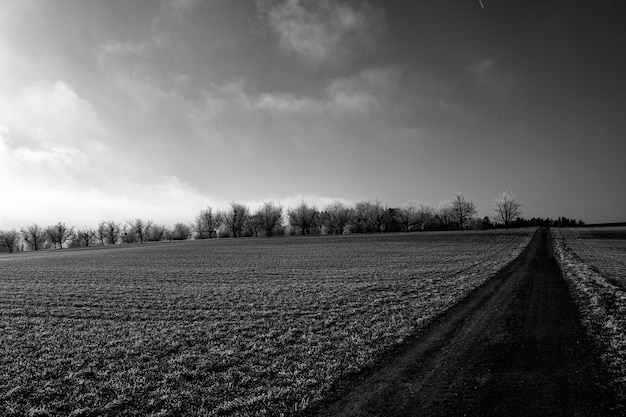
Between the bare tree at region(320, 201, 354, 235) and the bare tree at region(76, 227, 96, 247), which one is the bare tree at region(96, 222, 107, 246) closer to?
the bare tree at region(76, 227, 96, 247)

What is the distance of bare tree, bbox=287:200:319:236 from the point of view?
149 meters

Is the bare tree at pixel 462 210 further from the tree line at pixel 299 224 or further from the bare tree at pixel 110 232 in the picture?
the bare tree at pixel 110 232

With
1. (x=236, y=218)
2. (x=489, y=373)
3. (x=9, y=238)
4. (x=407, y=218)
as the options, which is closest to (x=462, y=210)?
(x=407, y=218)

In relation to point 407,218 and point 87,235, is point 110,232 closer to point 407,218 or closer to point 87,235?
point 87,235

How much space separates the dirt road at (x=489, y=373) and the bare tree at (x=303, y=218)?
436 ft

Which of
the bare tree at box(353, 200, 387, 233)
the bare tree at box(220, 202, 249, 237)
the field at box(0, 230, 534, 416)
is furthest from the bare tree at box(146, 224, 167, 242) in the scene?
the field at box(0, 230, 534, 416)

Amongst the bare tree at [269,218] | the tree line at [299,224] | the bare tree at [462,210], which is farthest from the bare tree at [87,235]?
the bare tree at [462,210]

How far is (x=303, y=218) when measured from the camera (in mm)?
147250

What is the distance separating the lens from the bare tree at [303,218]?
148750 millimetres

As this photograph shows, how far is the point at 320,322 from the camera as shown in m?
15.4

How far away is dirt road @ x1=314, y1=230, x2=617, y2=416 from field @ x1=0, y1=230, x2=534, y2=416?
3.06ft

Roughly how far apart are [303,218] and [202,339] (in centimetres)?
13368

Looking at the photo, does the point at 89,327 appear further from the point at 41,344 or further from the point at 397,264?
the point at 397,264

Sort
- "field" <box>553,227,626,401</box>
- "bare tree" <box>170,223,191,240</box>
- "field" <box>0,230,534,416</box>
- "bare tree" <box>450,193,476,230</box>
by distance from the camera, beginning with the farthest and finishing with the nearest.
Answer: "bare tree" <box>170,223,191,240</box> → "bare tree" <box>450,193,476,230</box> → "field" <box>553,227,626,401</box> → "field" <box>0,230,534,416</box>
